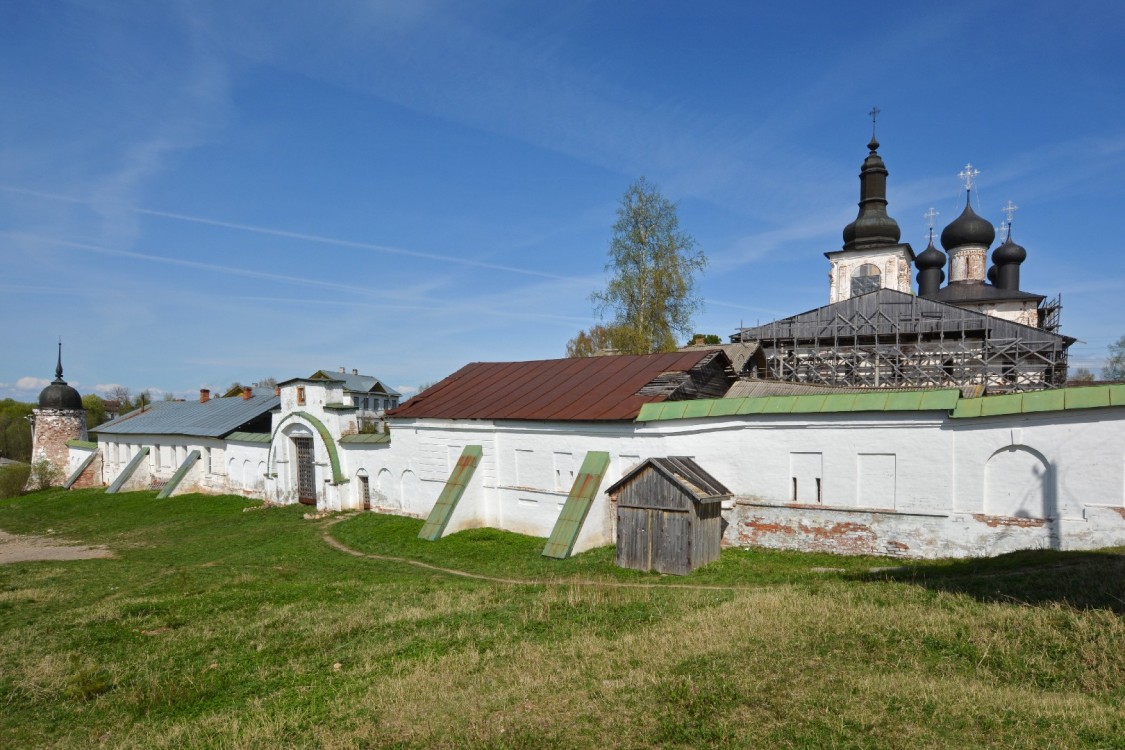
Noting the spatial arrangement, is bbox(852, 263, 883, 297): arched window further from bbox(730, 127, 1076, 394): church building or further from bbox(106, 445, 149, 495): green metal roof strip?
bbox(106, 445, 149, 495): green metal roof strip

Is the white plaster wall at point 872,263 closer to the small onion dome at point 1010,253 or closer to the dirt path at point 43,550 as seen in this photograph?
the small onion dome at point 1010,253

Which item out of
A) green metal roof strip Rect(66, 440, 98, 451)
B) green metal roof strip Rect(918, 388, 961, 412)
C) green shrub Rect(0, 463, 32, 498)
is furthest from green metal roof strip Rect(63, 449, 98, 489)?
green metal roof strip Rect(918, 388, 961, 412)

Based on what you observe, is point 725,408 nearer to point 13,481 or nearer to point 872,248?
point 872,248

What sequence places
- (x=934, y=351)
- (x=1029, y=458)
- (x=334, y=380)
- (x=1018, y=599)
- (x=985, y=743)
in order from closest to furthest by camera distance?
1. (x=985, y=743)
2. (x=1018, y=599)
3. (x=1029, y=458)
4. (x=334, y=380)
5. (x=934, y=351)

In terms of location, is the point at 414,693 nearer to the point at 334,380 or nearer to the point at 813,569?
the point at 813,569

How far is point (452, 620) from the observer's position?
38.5 feet

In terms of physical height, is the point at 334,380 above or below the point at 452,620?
above

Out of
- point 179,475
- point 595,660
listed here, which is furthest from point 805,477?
point 179,475

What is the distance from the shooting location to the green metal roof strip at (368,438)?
2620cm

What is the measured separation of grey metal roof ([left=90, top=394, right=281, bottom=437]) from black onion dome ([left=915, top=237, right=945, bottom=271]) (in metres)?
46.7

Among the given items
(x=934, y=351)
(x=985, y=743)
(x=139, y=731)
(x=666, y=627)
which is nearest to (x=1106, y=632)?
(x=985, y=743)

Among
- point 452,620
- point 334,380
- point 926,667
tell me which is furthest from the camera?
point 334,380

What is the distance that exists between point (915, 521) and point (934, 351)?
78.7ft

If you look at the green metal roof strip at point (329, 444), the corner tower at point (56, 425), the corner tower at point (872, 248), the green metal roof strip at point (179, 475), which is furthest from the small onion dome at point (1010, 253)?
the corner tower at point (56, 425)
